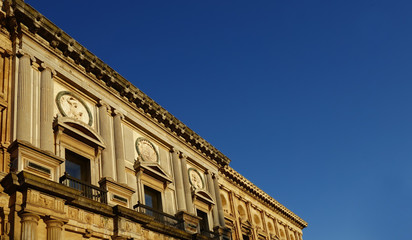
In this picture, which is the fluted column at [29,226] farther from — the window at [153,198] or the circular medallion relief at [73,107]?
the window at [153,198]

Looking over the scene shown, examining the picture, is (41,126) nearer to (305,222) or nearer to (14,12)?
(14,12)

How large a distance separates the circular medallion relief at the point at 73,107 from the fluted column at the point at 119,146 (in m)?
1.50

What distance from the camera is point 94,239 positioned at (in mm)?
15062

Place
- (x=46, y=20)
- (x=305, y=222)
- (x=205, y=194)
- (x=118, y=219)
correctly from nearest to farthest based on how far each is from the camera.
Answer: (x=118, y=219), (x=46, y=20), (x=205, y=194), (x=305, y=222)

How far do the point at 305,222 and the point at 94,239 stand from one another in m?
35.3

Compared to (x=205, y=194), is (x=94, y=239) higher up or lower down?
lower down

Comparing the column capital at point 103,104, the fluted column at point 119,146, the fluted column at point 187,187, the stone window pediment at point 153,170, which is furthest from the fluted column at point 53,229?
the fluted column at point 187,187

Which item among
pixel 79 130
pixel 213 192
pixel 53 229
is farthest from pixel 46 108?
pixel 213 192

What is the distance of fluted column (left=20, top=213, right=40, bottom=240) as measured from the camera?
1250cm

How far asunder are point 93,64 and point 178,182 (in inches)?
288

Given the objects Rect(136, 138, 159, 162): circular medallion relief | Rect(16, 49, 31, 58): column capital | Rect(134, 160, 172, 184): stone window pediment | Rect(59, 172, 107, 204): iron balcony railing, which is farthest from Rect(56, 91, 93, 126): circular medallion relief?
Rect(136, 138, 159, 162): circular medallion relief

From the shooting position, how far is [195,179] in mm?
25016

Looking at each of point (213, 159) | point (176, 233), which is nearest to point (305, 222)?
point (213, 159)

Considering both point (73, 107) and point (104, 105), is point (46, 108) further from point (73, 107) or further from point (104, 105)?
point (104, 105)
